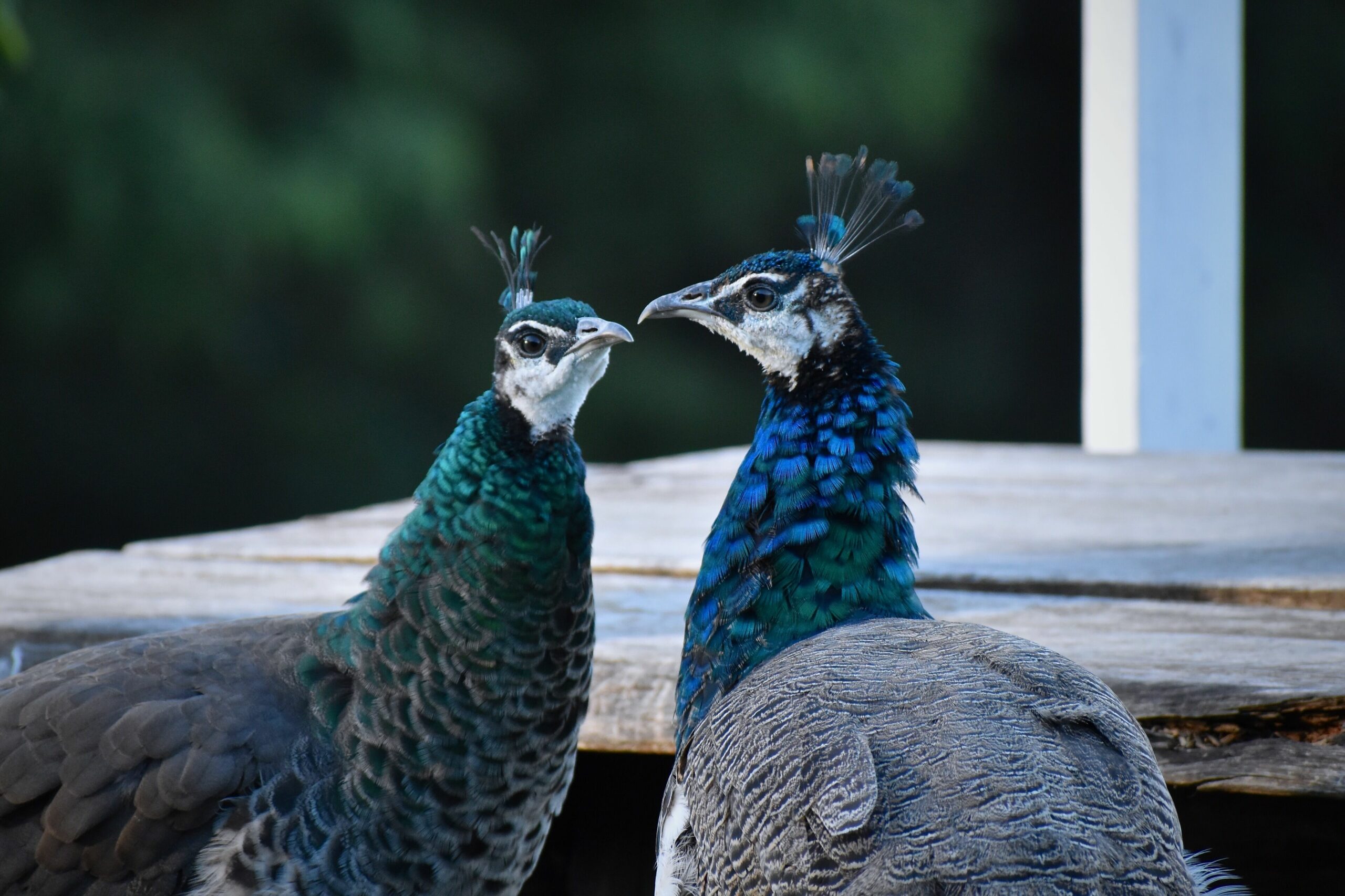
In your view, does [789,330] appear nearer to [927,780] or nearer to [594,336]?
[594,336]

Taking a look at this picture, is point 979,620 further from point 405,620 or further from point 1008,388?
point 1008,388

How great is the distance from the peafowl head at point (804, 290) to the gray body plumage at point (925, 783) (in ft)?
1.40

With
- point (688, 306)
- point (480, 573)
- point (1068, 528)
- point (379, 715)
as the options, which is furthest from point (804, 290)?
point (1068, 528)

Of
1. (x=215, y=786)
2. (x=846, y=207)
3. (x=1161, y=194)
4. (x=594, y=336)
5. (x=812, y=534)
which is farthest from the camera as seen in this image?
(x=1161, y=194)

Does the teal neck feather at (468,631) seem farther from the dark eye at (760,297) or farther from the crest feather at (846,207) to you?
the crest feather at (846,207)

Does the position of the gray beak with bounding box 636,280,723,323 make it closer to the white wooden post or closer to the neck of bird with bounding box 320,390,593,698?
Result: the neck of bird with bounding box 320,390,593,698

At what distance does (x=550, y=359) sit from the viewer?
1771 mm

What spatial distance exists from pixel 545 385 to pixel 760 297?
0.97 feet

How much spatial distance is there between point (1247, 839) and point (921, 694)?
79 centimetres

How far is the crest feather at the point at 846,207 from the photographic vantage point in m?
1.85

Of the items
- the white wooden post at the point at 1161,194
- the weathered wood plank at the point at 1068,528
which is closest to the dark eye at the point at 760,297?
the weathered wood plank at the point at 1068,528

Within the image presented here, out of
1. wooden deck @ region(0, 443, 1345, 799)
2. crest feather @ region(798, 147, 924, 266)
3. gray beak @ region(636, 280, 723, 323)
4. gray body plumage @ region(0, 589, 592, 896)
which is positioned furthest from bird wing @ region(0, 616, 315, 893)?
crest feather @ region(798, 147, 924, 266)

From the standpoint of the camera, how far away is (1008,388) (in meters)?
8.11

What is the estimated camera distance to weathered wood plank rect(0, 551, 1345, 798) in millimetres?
1542
